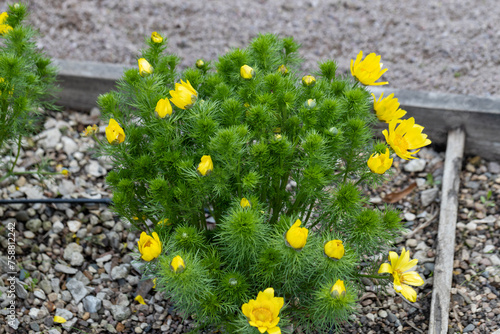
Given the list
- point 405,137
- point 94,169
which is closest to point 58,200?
point 94,169

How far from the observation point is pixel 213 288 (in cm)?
169

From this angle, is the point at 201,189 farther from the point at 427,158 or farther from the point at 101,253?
the point at 427,158

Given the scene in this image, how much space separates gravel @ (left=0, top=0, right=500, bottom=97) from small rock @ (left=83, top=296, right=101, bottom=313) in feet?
6.00

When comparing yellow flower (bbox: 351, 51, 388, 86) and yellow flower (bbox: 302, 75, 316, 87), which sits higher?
yellow flower (bbox: 351, 51, 388, 86)

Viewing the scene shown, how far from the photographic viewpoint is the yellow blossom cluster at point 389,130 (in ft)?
5.27

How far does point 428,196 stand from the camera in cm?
267

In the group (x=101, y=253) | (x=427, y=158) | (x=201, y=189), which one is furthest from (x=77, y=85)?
(x=427, y=158)

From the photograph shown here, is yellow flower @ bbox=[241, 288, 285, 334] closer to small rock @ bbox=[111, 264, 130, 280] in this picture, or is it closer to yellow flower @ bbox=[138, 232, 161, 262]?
yellow flower @ bbox=[138, 232, 161, 262]

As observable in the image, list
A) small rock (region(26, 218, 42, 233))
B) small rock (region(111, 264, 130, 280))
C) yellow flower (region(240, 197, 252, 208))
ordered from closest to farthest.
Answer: yellow flower (region(240, 197, 252, 208)) → small rock (region(111, 264, 130, 280)) → small rock (region(26, 218, 42, 233))

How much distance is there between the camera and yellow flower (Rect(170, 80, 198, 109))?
165cm

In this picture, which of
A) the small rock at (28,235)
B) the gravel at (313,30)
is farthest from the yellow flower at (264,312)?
the gravel at (313,30)

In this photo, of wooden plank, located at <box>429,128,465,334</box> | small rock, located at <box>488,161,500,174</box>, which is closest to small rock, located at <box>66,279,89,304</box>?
wooden plank, located at <box>429,128,465,334</box>

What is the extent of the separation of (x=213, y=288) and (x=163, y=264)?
244mm

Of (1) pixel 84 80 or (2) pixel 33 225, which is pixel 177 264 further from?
(1) pixel 84 80
